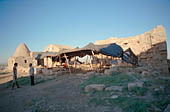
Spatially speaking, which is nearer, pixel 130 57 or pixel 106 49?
pixel 106 49

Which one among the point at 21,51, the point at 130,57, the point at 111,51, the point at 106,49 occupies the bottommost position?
the point at 130,57

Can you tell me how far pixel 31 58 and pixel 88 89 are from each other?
66.0ft

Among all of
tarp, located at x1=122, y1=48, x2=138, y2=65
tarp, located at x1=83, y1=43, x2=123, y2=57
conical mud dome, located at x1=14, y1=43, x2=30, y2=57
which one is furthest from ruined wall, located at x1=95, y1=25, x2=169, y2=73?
conical mud dome, located at x1=14, y1=43, x2=30, y2=57

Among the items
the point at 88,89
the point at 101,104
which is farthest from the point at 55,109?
the point at 88,89

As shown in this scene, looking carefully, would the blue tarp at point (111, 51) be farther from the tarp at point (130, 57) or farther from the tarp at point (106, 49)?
the tarp at point (130, 57)

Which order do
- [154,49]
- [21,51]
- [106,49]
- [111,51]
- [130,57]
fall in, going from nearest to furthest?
1. [154,49]
2. [106,49]
3. [111,51]
4. [130,57]
5. [21,51]

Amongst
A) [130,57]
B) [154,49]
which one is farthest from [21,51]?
[154,49]

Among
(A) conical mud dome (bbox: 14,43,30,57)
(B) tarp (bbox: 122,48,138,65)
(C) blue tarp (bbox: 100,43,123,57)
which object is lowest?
(B) tarp (bbox: 122,48,138,65)

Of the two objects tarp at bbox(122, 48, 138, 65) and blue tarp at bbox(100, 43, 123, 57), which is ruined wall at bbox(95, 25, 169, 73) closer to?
tarp at bbox(122, 48, 138, 65)

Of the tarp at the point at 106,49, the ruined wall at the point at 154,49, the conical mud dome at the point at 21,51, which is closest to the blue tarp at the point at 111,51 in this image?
→ the tarp at the point at 106,49

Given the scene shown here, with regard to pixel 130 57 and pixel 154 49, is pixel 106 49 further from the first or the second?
pixel 154 49

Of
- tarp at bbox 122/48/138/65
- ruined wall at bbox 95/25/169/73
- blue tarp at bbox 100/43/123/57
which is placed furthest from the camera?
tarp at bbox 122/48/138/65

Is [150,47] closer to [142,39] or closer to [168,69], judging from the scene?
[142,39]

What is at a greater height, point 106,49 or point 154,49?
point 106,49
